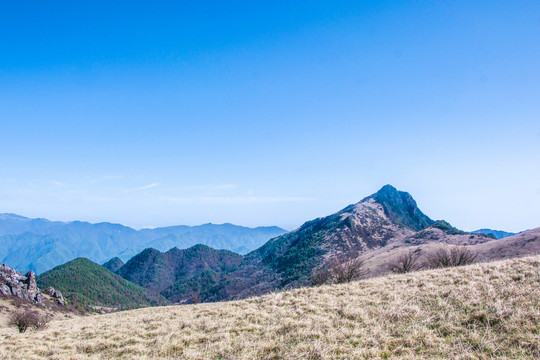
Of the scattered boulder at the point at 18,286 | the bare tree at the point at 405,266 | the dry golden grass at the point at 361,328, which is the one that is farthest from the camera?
the scattered boulder at the point at 18,286

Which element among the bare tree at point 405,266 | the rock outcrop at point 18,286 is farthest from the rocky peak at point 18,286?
the bare tree at point 405,266

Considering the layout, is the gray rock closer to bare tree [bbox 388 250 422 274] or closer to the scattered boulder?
the scattered boulder

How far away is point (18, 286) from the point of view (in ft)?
351

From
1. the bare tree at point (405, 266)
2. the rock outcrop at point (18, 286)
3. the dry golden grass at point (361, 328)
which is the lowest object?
the rock outcrop at point (18, 286)

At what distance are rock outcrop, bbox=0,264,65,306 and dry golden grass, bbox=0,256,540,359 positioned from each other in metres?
121

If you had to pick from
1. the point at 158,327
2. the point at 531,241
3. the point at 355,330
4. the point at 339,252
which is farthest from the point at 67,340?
the point at 339,252

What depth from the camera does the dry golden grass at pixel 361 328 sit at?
8.80 meters

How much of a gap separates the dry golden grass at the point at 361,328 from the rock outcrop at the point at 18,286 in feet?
396

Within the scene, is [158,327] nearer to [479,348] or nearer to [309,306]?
[309,306]

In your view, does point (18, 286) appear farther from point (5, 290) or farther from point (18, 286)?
point (5, 290)

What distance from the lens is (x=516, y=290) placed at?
469 inches

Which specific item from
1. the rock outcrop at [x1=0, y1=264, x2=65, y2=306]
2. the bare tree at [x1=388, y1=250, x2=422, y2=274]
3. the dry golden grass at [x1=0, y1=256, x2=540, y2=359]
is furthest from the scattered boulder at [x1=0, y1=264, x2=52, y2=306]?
the bare tree at [x1=388, y1=250, x2=422, y2=274]

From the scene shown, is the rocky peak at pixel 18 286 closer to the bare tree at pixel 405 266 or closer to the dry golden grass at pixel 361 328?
the dry golden grass at pixel 361 328

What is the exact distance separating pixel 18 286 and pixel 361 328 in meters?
145
